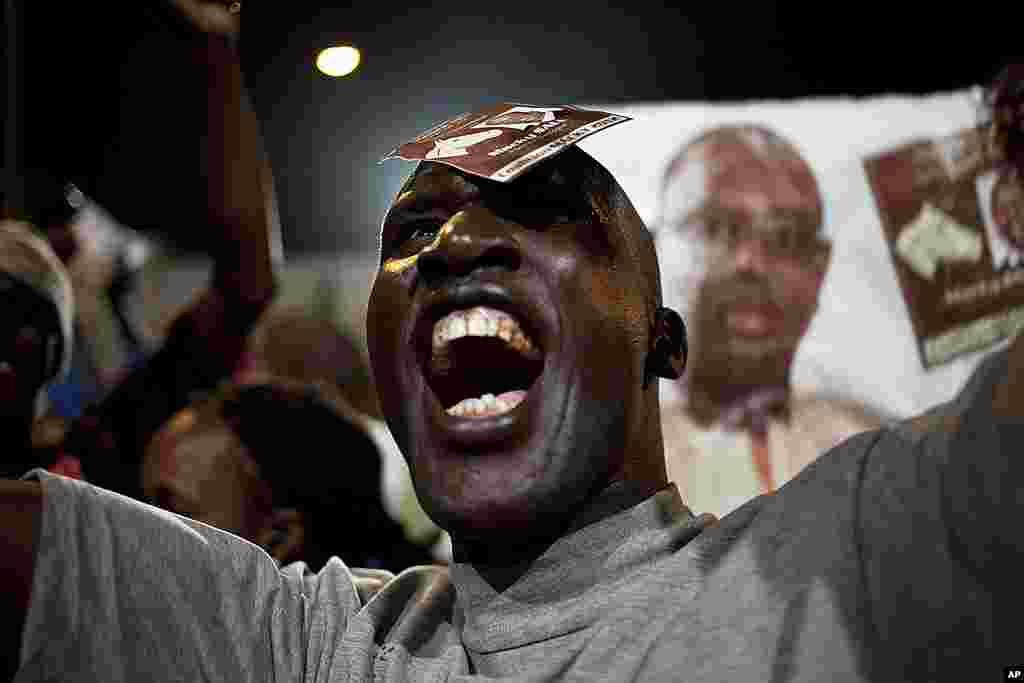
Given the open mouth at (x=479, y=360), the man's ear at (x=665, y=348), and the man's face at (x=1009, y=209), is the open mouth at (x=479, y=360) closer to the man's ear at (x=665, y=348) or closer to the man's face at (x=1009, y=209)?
the man's ear at (x=665, y=348)

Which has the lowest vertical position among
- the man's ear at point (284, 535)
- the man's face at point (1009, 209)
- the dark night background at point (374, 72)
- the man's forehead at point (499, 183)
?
the man's ear at point (284, 535)

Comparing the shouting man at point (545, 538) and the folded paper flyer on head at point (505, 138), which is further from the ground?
the folded paper flyer on head at point (505, 138)

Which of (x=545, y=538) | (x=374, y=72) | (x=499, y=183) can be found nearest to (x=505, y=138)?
(x=499, y=183)

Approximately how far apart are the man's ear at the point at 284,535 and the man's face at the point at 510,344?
104cm

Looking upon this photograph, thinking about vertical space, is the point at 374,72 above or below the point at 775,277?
above

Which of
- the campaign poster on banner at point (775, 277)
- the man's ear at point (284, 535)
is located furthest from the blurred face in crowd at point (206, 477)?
the campaign poster on banner at point (775, 277)

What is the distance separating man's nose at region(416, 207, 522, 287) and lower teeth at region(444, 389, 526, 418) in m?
0.11

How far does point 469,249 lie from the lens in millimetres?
1064

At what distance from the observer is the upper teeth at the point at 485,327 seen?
3.49 feet

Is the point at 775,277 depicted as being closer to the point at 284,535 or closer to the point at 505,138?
the point at 284,535

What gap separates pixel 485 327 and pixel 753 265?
130 centimetres

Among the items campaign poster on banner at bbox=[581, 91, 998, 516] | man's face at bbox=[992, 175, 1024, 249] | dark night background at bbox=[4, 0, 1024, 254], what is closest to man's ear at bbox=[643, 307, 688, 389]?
dark night background at bbox=[4, 0, 1024, 254]

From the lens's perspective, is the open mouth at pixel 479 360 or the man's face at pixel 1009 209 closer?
the open mouth at pixel 479 360

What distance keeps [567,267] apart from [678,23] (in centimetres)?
106
